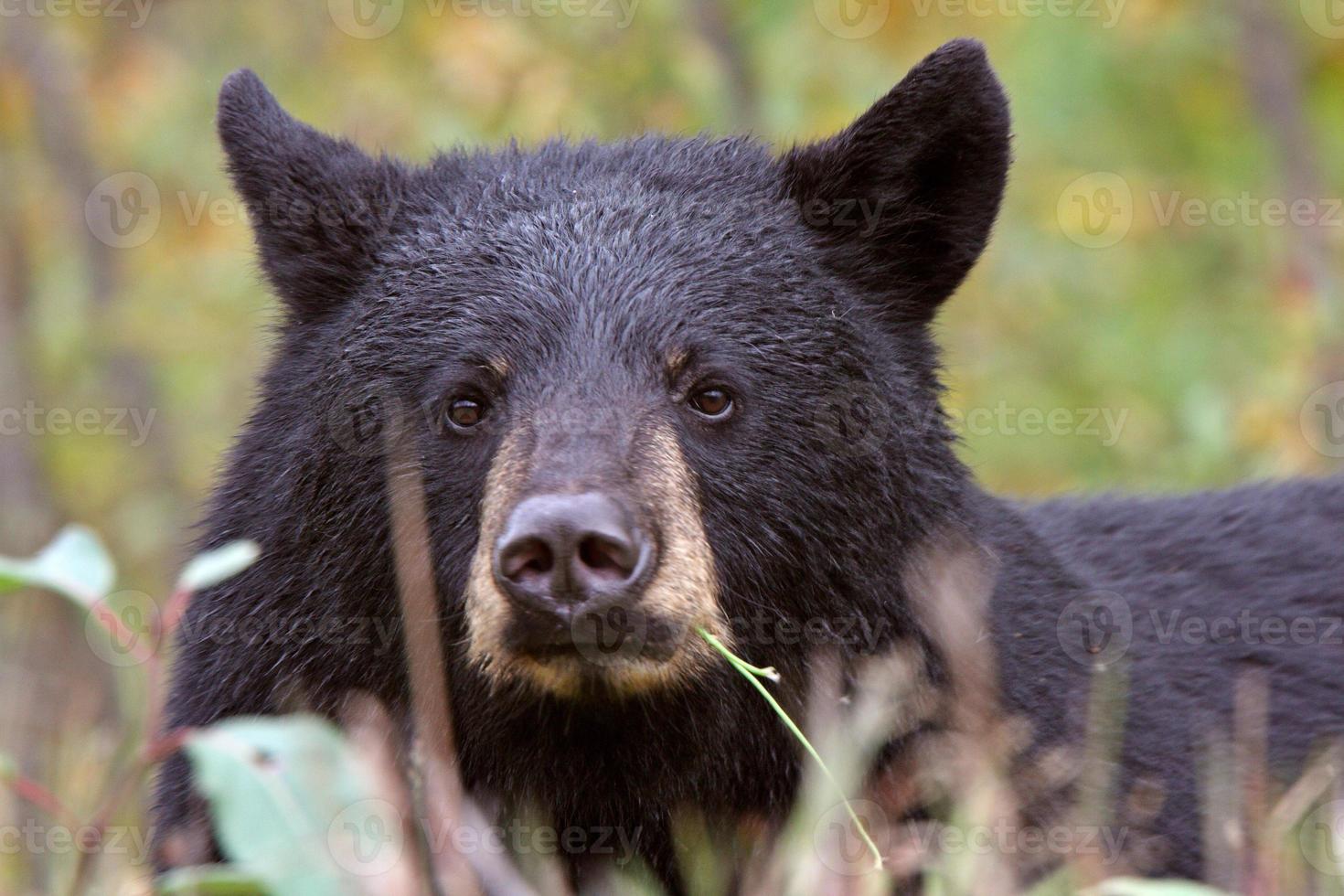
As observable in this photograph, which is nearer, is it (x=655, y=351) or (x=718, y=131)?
(x=655, y=351)

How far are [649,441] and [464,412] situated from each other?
48 centimetres

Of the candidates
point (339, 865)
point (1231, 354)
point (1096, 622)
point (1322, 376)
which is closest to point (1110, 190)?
point (1231, 354)

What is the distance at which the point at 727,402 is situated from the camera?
3861mm

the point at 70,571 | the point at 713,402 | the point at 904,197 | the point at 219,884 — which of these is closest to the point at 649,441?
the point at 713,402

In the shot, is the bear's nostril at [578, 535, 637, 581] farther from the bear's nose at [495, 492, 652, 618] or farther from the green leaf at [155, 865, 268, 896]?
the green leaf at [155, 865, 268, 896]

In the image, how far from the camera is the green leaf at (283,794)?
2055mm

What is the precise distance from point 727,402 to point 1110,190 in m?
6.94

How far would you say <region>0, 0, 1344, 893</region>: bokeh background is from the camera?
322 inches

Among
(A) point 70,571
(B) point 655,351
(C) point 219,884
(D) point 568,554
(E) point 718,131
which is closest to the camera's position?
(C) point 219,884

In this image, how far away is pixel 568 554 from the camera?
123 inches

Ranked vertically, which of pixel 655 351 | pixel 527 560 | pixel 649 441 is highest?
pixel 655 351

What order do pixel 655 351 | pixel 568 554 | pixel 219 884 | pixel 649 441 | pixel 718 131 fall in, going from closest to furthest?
pixel 219 884 < pixel 568 554 < pixel 649 441 < pixel 655 351 < pixel 718 131

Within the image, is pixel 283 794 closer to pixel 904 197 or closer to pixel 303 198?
pixel 303 198

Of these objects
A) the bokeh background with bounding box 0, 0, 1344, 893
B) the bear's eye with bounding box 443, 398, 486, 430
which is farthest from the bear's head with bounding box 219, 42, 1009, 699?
the bokeh background with bounding box 0, 0, 1344, 893
